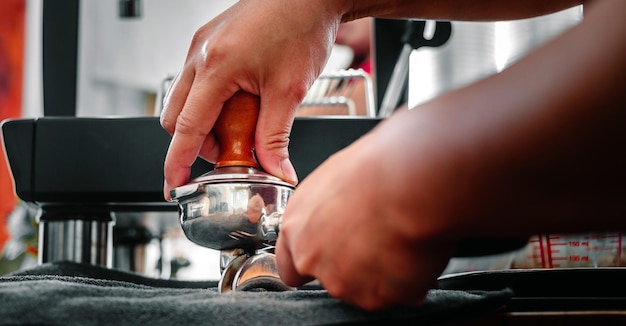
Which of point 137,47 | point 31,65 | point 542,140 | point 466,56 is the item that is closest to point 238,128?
point 542,140

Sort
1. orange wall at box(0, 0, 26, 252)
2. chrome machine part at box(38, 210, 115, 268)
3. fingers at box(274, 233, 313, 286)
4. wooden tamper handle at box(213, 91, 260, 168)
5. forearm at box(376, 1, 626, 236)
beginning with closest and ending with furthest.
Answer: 1. forearm at box(376, 1, 626, 236)
2. fingers at box(274, 233, 313, 286)
3. wooden tamper handle at box(213, 91, 260, 168)
4. chrome machine part at box(38, 210, 115, 268)
5. orange wall at box(0, 0, 26, 252)

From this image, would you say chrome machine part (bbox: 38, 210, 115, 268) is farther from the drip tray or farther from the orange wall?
the orange wall

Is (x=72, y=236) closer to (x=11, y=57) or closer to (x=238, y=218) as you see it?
(x=238, y=218)

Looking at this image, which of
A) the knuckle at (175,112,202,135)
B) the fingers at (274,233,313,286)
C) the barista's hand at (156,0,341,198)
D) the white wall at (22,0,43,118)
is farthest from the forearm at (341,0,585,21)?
the white wall at (22,0,43,118)

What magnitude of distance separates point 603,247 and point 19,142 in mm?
542

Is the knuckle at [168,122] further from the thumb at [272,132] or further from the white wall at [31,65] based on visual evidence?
the white wall at [31,65]

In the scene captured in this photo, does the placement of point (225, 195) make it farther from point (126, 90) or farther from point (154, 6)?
point (154, 6)

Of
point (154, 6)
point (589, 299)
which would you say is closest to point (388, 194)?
point (589, 299)

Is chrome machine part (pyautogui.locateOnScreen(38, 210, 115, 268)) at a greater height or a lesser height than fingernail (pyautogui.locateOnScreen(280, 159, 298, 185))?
lesser

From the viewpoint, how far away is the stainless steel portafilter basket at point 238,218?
414 mm

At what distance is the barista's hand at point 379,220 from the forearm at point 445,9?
31 cm

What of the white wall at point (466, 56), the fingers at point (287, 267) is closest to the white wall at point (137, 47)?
the white wall at point (466, 56)

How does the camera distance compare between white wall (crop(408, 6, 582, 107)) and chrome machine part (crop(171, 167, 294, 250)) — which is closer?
chrome machine part (crop(171, 167, 294, 250))

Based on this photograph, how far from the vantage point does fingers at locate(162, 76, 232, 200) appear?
50 cm
